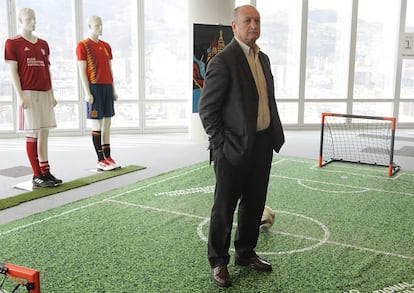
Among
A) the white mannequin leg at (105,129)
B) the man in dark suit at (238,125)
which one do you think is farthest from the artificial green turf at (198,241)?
the white mannequin leg at (105,129)

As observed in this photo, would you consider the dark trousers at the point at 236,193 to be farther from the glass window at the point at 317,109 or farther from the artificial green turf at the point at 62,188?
the glass window at the point at 317,109

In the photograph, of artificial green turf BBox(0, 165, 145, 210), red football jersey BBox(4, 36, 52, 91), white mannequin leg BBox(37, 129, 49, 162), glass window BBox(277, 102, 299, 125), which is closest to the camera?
artificial green turf BBox(0, 165, 145, 210)

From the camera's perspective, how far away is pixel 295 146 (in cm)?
822

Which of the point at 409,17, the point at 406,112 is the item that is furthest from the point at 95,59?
the point at 406,112

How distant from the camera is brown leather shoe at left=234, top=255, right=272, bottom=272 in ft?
9.94

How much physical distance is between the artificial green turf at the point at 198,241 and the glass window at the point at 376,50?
5.73 meters

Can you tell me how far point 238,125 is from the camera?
8.86 ft

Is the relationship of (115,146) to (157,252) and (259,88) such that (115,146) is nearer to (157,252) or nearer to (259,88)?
(157,252)

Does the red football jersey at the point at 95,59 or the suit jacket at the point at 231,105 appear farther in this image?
the red football jersey at the point at 95,59

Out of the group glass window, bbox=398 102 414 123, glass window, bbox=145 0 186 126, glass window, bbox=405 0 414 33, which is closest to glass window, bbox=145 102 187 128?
glass window, bbox=145 0 186 126

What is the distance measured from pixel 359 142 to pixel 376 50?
312 centimetres

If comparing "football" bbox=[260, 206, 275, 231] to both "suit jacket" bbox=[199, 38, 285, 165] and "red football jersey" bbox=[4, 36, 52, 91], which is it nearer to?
"suit jacket" bbox=[199, 38, 285, 165]

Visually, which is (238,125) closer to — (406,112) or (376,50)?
(376,50)

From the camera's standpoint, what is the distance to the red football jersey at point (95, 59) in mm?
5734
